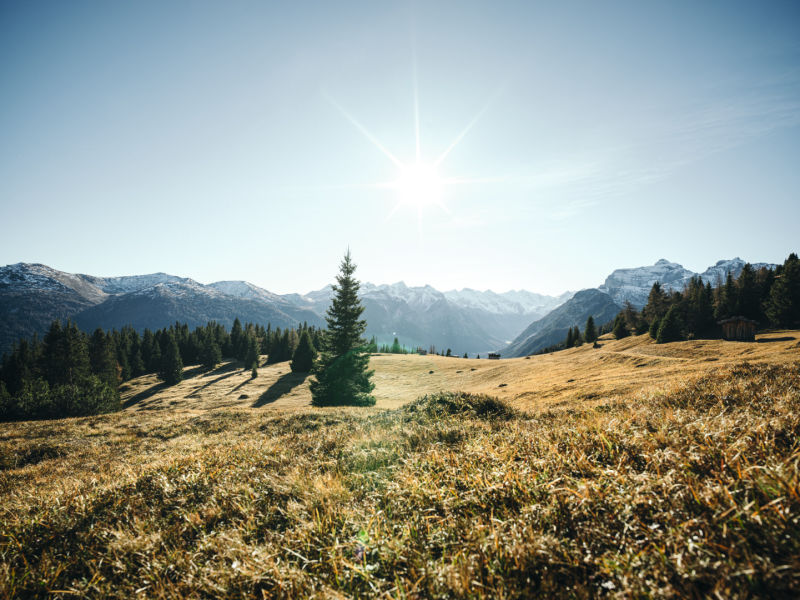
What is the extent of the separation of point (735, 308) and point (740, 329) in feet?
60.4

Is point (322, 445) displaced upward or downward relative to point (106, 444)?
upward

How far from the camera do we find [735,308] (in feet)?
206

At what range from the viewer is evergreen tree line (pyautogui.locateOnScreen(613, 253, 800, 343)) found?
179ft

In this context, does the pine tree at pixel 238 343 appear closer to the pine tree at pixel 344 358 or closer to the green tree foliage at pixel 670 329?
the pine tree at pixel 344 358

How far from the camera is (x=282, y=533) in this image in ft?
10.5

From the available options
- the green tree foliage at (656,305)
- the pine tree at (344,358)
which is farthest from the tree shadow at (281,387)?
the green tree foliage at (656,305)

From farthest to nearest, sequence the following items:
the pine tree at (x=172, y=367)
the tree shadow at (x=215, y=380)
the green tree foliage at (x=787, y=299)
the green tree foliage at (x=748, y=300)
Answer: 1. the pine tree at (x=172, y=367)
2. the green tree foliage at (x=748, y=300)
3. the tree shadow at (x=215, y=380)
4. the green tree foliage at (x=787, y=299)

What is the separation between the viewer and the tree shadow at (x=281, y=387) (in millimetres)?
47094

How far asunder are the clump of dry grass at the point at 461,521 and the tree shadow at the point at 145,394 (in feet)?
227

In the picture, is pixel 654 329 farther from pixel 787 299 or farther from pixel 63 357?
pixel 63 357

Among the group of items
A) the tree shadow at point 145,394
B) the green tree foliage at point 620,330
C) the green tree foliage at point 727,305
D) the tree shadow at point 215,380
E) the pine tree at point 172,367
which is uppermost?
the green tree foliage at point 727,305

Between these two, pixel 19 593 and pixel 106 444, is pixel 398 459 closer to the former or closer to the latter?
pixel 19 593

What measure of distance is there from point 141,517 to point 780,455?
7143 mm

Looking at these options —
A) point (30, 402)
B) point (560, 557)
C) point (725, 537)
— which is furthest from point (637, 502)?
point (30, 402)
